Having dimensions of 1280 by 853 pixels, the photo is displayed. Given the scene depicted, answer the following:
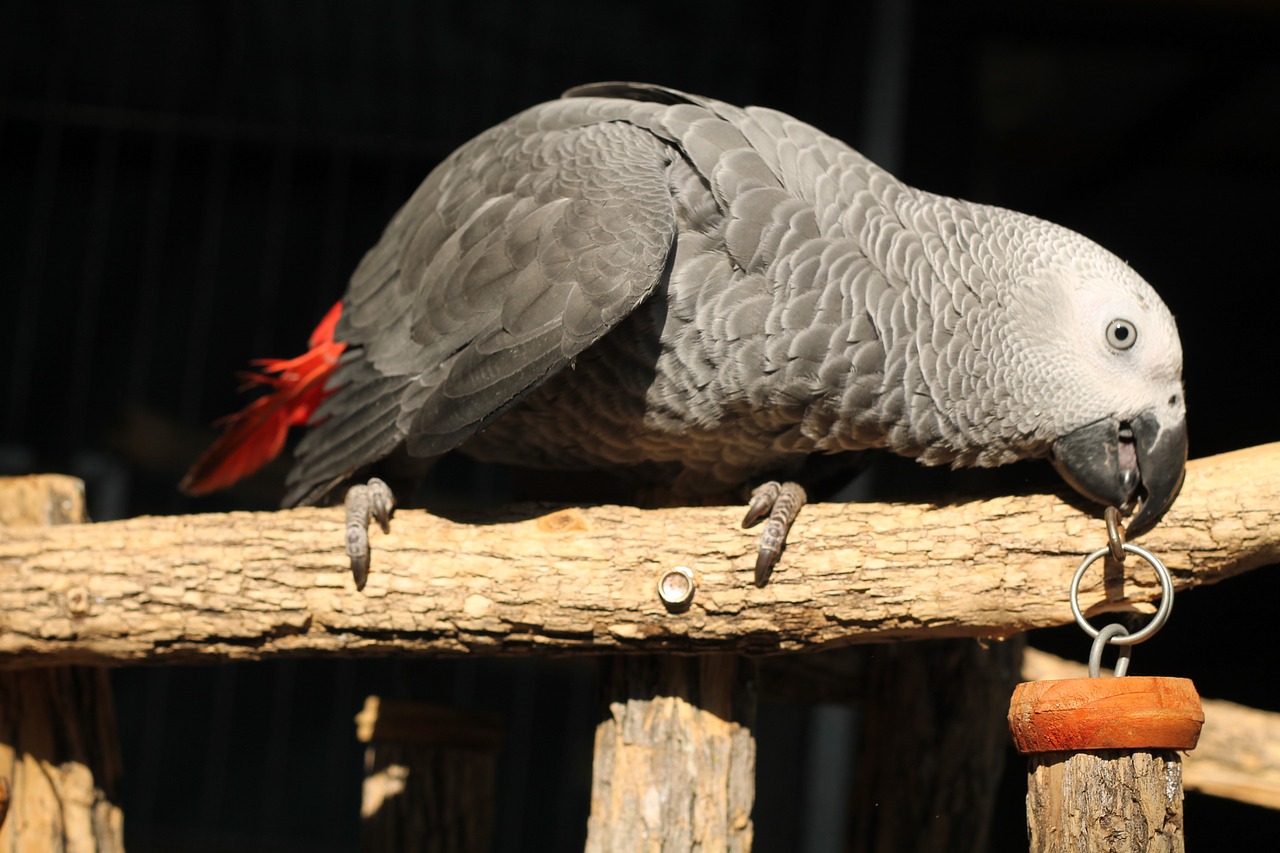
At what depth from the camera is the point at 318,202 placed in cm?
287

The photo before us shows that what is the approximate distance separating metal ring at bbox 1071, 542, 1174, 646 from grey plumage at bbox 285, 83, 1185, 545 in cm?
9

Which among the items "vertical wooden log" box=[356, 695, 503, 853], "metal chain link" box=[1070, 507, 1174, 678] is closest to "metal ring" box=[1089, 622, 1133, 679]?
"metal chain link" box=[1070, 507, 1174, 678]

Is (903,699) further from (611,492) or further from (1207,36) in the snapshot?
(1207,36)

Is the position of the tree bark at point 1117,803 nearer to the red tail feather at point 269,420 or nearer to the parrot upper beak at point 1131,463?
the parrot upper beak at point 1131,463

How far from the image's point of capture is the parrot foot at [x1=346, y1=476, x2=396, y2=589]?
1324mm

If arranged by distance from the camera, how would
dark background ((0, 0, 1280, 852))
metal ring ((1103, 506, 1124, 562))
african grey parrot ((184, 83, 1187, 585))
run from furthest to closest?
dark background ((0, 0, 1280, 852))
african grey parrot ((184, 83, 1187, 585))
metal ring ((1103, 506, 1124, 562))

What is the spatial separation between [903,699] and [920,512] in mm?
498

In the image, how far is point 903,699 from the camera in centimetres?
165

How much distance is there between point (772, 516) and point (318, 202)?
2.01 meters

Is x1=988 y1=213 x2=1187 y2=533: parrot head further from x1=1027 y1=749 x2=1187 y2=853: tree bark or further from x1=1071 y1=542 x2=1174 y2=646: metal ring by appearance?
x1=1027 y1=749 x2=1187 y2=853: tree bark

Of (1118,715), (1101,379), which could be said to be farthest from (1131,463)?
(1118,715)

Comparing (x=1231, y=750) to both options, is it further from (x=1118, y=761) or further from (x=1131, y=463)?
(x=1118, y=761)

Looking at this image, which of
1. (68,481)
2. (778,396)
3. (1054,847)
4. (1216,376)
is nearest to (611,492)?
(778,396)

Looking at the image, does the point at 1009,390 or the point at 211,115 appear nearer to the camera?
the point at 1009,390
